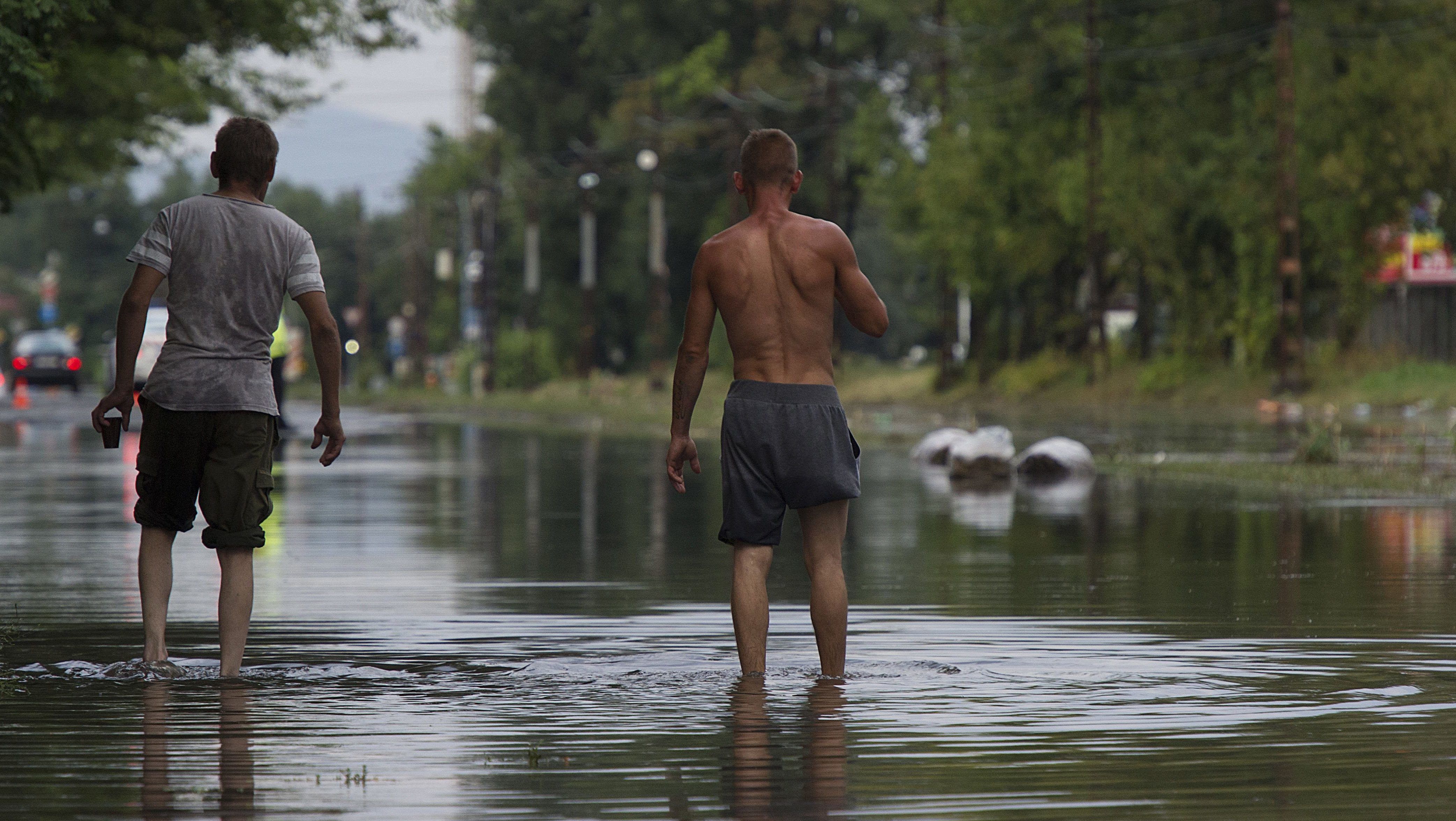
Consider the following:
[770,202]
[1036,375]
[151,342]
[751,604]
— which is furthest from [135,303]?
[1036,375]

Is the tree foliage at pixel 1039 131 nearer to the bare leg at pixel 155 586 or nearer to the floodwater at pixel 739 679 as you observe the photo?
the floodwater at pixel 739 679

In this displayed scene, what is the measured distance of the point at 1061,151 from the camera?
56.1 meters

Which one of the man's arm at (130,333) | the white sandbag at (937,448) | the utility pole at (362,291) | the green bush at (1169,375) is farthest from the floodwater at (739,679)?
the utility pole at (362,291)

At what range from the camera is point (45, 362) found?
234 feet

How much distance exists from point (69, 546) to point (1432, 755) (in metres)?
9.59

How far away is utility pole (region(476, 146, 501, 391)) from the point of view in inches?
3054

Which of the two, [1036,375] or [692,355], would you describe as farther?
[1036,375]

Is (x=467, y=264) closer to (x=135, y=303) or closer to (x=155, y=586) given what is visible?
(x=155, y=586)

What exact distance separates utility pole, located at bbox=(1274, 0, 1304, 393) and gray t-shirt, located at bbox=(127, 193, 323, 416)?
37093mm

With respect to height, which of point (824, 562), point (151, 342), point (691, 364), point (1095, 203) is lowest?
point (824, 562)

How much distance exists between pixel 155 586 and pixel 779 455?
217 centimetres

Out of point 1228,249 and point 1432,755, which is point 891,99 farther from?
point 1432,755

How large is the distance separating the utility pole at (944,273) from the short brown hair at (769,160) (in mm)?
50560

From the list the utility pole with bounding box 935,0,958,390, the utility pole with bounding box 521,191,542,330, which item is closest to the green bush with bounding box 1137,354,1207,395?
the utility pole with bounding box 935,0,958,390
